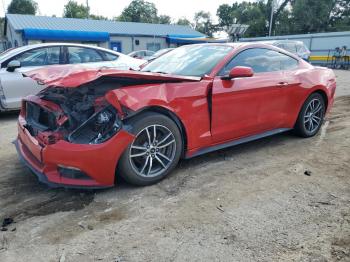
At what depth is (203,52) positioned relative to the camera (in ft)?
13.9

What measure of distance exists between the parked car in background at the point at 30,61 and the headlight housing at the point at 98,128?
124 inches

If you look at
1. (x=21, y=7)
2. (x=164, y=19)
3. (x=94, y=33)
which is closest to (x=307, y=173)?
(x=94, y=33)

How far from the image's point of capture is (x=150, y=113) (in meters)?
3.27

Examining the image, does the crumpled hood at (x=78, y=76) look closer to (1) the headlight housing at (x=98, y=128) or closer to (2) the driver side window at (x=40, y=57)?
(1) the headlight housing at (x=98, y=128)

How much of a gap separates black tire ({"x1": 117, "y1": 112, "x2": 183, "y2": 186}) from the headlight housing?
16cm

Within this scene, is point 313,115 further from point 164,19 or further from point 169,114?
point 164,19

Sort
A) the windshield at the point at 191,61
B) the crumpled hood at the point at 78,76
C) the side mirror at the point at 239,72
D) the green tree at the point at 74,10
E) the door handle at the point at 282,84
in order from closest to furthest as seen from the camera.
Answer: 1. the crumpled hood at the point at 78,76
2. the side mirror at the point at 239,72
3. the windshield at the point at 191,61
4. the door handle at the point at 282,84
5. the green tree at the point at 74,10

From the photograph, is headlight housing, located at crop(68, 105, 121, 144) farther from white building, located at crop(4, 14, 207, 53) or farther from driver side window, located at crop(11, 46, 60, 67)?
white building, located at crop(4, 14, 207, 53)

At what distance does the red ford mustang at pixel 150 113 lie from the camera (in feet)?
9.87

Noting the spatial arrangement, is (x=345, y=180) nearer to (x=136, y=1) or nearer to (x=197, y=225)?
(x=197, y=225)

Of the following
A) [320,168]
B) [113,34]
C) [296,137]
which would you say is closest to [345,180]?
[320,168]

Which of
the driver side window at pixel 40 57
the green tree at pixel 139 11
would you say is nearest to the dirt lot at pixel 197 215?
the driver side window at pixel 40 57

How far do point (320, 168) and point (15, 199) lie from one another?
3399 millimetres

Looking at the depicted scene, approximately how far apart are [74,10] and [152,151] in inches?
2699
